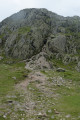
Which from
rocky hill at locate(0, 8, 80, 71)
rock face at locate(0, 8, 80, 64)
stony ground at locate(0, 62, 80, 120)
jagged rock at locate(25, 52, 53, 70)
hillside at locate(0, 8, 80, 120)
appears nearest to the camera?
stony ground at locate(0, 62, 80, 120)

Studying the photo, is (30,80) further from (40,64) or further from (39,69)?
(40,64)

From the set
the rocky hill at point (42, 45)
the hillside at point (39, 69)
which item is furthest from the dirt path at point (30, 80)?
the rocky hill at point (42, 45)

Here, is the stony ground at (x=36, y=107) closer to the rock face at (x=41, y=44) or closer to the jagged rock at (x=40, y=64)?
the jagged rock at (x=40, y=64)

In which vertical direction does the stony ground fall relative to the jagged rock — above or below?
above

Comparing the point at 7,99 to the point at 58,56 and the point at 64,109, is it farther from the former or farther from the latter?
the point at 58,56

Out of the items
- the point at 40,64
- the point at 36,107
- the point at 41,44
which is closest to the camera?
the point at 36,107

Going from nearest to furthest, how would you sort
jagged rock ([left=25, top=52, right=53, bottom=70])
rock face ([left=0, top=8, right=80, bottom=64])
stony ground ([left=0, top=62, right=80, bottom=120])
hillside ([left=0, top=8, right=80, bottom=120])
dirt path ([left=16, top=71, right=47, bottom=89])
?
stony ground ([left=0, top=62, right=80, bottom=120])
hillside ([left=0, top=8, right=80, bottom=120])
dirt path ([left=16, top=71, right=47, bottom=89])
jagged rock ([left=25, top=52, right=53, bottom=70])
rock face ([left=0, top=8, right=80, bottom=64])

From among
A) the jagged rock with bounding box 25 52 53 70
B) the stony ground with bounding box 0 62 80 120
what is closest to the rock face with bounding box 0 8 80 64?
the jagged rock with bounding box 25 52 53 70

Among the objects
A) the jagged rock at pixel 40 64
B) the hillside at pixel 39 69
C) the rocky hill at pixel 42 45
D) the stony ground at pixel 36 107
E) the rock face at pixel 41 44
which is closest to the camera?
the stony ground at pixel 36 107

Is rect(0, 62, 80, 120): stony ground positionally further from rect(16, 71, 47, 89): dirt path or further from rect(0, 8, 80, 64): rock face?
rect(0, 8, 80, 64): rock face

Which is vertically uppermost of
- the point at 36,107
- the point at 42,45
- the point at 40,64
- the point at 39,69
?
the point at 36,107

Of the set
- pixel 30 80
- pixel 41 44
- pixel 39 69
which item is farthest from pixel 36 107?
pixel 41 44

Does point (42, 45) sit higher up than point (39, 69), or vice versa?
point (39, 69)

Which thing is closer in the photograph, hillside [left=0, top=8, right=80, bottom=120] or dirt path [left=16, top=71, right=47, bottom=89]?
hillside [left=0, top=8, right=80, bottom=120]
